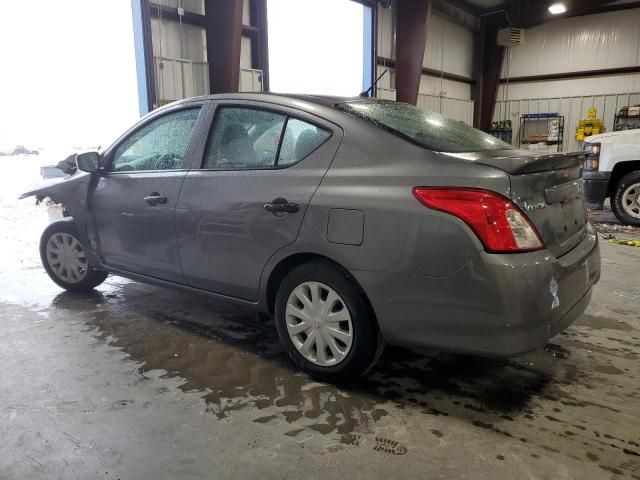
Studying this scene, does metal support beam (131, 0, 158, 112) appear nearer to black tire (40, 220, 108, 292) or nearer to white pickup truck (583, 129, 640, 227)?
black tire (40, 220, 108, 292)

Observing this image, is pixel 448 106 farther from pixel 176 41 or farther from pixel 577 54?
pixel 176 41

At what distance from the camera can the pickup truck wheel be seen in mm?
6324

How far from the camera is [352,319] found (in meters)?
2.15

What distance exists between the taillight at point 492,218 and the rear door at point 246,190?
2.06ft

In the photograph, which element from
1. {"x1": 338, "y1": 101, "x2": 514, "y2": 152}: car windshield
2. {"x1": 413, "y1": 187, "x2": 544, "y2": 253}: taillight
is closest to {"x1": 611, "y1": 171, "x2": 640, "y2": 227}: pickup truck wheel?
{"x1": 338, "y1": 101, "x2": 514, "y2": 152}: car windshield

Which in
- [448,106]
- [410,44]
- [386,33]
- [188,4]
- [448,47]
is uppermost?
[448,47]

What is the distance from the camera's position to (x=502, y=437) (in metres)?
1.89

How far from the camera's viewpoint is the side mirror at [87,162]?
3225 mm

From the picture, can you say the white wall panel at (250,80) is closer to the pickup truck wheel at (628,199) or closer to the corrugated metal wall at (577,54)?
the pickup truck wheel at (628,199)

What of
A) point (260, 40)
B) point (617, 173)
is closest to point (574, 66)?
point (617, 173)

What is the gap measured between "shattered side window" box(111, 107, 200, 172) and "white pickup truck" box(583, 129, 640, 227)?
5.43m

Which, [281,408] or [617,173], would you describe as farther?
[617,173]

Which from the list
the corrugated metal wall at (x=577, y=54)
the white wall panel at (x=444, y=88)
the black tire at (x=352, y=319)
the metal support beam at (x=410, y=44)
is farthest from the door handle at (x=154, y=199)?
the corrugated metal wall at (x=577, y=54)

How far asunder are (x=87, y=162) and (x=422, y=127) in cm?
221
